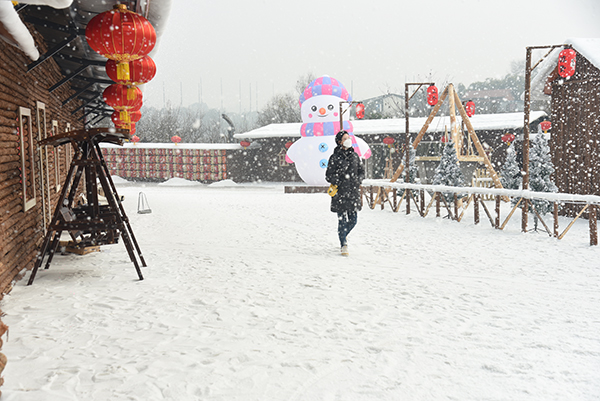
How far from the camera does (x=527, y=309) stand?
14.3 ft

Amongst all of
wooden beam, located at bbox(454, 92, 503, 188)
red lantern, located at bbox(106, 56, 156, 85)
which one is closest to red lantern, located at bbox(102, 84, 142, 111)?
red lantern, located at bbox(106, 56, 156, 85)

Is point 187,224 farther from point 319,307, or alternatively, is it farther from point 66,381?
point 66,381

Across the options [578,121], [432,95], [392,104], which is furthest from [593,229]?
[392,104]

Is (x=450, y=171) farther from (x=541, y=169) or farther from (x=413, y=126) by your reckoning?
(x=413, y=126)

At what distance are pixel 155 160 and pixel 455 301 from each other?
1178 inches

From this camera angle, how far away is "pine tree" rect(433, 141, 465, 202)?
1317 centimetres

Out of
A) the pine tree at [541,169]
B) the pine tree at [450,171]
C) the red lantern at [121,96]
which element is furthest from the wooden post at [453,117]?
the red lantern at [121,96]

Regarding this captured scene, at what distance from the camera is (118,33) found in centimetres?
532

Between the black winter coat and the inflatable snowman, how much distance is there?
35.9ft

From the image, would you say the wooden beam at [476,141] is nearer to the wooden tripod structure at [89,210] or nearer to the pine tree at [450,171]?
the pine tree at [450,171]

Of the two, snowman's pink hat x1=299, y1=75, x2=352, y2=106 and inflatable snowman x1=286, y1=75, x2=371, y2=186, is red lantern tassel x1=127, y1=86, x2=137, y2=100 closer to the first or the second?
inflatable snowman x1=286, y1=75, x2=371, y2=186

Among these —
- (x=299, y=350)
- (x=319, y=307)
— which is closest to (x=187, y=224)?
(x=319, y=307)

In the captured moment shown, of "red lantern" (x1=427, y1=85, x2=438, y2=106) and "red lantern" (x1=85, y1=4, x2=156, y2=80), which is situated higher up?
"red lantern" (x1=427, y1=85, x2=438, y2=106)

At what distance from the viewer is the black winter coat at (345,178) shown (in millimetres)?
7074
